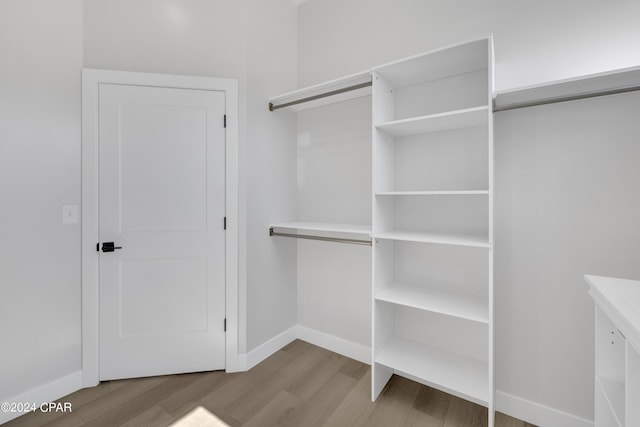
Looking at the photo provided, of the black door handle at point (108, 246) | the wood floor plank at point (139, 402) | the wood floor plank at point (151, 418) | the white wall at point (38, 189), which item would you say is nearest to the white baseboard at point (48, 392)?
the white wall at point (38, 189)

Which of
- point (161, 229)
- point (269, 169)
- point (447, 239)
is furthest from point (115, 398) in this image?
point (447, 239)

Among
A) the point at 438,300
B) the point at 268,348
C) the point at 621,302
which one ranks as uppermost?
the point at 621,302

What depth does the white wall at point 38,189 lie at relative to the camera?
1658 millimetres

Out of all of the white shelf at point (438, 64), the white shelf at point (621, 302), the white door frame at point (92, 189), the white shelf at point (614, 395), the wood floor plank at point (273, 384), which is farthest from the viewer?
the white door frame at point (92, 189)

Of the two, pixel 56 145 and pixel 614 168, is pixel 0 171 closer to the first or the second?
pixel 56 145

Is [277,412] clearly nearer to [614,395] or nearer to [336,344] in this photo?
[336,344]

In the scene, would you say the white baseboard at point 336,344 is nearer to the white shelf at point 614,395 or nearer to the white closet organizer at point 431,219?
the white closet organizer at point 431,219

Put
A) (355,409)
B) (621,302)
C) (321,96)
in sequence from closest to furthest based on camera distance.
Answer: (621,302), (355,409), (321,96)

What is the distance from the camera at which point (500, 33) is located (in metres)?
1.70

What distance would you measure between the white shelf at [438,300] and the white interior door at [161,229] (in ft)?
4.18

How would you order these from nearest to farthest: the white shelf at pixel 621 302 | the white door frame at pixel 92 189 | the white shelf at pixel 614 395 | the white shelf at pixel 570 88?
the white shelf at pixel 621 302, the white shelf at pixel 614 395, the white shelf at pixel 570 88, the white door frame at pixel 92 189

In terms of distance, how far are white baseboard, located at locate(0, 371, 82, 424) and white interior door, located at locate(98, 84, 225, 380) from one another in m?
0.16

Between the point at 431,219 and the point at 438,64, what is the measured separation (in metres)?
0.98

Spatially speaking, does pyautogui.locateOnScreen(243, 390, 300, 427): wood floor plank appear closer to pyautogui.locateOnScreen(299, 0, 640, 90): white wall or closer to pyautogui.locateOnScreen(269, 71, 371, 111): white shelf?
pyautogui.locateOnScreen(269, 71, 371, 111): white shelf
